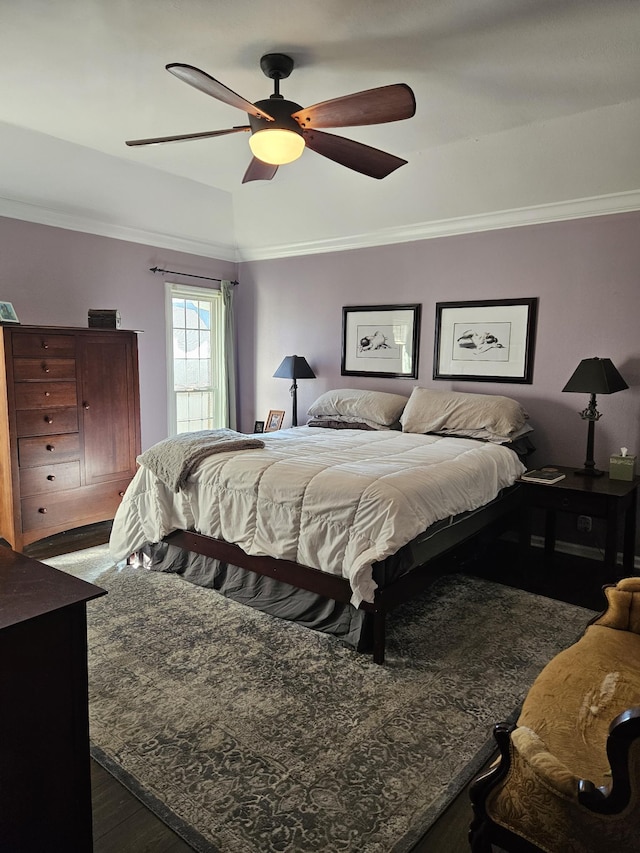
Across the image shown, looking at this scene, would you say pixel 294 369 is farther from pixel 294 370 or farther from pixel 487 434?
pixel 487 434

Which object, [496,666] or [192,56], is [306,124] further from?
[496,666]

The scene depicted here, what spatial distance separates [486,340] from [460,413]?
69cm

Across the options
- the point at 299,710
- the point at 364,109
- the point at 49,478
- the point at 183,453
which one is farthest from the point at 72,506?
the point at 364,109

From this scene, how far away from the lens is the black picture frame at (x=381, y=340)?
15.8 ft

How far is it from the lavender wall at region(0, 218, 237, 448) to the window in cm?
11

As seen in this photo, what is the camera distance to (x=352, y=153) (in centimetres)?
277

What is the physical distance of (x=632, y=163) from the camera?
3.44 meters

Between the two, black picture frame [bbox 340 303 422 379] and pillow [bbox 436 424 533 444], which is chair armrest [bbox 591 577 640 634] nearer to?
pillow [bbox 436 424 533 444]

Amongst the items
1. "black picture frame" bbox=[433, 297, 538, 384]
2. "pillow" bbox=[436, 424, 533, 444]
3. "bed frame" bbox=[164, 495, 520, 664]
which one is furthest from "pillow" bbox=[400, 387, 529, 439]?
"bed frame" bbox=[164, 495, 520, 664]

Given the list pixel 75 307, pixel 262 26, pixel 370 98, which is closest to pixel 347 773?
pixel 370 98

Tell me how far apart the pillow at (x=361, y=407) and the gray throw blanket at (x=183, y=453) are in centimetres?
136

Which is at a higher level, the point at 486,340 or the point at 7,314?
the point at 7,314

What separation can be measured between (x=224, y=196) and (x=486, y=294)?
250 cm

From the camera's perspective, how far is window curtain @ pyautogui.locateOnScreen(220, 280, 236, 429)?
586cm
